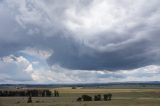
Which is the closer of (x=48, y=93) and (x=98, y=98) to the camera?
(x=98, y=98)

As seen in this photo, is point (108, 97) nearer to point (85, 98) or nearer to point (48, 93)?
point (85, 98)

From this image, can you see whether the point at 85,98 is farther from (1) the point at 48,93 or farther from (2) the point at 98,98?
(1) the point at 48,93

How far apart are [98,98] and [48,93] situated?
54188 millimetres

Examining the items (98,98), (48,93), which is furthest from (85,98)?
(48,93)

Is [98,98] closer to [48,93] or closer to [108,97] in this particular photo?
[108,97]

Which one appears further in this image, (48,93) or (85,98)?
(48,93)

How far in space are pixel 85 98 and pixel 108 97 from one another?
43.3 feet

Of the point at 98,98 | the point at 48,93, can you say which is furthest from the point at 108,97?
the point at 48,93

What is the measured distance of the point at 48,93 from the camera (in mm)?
199875

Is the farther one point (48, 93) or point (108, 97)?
point (48, 93)

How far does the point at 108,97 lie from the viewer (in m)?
155

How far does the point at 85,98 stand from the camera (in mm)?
146500

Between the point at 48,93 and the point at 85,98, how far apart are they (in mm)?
57070
